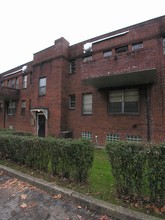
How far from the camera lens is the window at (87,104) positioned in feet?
40.0

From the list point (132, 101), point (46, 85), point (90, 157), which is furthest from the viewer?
point (46, 85)

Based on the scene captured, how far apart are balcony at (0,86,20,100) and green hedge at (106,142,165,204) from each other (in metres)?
16.1

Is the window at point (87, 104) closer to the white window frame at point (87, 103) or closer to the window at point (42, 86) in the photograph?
the white window frame at point (87, 103)

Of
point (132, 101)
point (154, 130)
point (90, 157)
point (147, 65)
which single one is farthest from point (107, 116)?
point (90, 157)

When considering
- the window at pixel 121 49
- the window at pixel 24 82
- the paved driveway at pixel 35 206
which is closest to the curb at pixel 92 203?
the paved driveway at pixel 35 206

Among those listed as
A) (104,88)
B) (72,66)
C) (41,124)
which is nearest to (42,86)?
(72,66)

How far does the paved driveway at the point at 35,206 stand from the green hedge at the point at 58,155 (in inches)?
27.0

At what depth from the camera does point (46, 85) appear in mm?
14195

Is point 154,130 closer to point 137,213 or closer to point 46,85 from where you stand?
point 137,213

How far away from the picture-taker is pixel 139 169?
3.11 metres

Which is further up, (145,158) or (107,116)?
(107,116)

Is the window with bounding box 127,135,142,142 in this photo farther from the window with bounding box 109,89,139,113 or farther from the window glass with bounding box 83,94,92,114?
the window glass with bounding box 83,94,92,114

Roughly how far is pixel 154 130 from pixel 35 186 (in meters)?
7.49

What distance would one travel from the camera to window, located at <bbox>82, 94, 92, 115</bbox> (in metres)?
12.2
